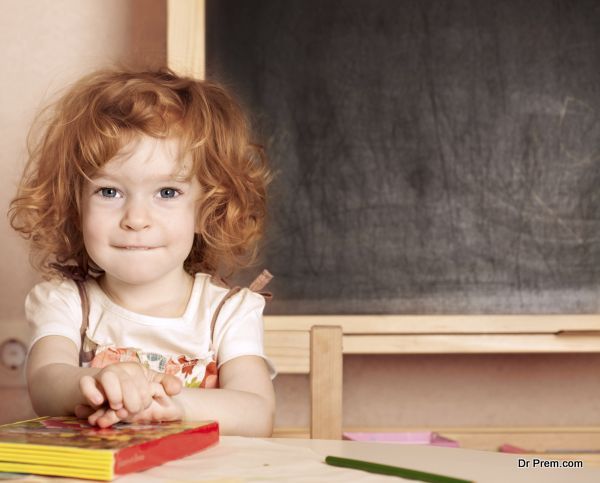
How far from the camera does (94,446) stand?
0.59m

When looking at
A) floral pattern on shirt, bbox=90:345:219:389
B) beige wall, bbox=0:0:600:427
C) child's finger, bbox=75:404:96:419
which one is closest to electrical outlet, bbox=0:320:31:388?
beige wall, bbox=0:0:600:427

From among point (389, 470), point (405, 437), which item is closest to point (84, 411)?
point (389, 470)

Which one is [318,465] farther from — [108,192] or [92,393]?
[108,192]

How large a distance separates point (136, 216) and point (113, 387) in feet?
0.99

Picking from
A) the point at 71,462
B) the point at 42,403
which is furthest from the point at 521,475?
the point at 42,403

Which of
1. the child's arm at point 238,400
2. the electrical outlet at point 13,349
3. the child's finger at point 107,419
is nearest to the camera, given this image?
the child's finger at point 107,419

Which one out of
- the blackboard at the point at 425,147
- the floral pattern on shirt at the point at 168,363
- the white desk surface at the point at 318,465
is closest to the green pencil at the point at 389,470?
the white desk surface at the point at 318,465

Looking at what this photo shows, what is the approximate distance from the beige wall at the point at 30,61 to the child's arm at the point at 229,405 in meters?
0.93

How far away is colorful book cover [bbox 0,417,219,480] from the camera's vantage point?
1.88 ft

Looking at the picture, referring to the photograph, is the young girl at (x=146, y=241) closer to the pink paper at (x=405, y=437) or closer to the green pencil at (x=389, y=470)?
the green pencil at (x=389, y=470)

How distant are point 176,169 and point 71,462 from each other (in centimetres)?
48

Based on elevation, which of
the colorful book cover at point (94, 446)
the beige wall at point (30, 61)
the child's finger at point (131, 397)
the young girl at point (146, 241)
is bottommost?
the colorful book cover at point (94, 446)

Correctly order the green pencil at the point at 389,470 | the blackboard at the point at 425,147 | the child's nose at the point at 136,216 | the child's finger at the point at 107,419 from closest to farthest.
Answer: the green pencil at the point at 389,470 < the child's finger at the point at 107,419 < the child's nose at the point at 136,216 < the blackboard at the point at 425,147

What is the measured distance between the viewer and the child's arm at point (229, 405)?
0.74 meters
